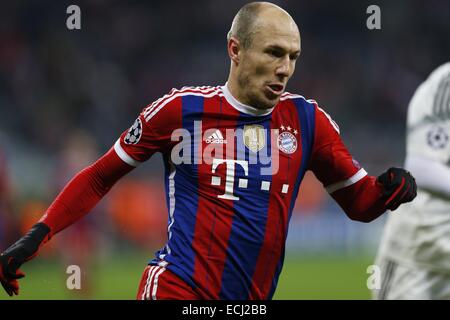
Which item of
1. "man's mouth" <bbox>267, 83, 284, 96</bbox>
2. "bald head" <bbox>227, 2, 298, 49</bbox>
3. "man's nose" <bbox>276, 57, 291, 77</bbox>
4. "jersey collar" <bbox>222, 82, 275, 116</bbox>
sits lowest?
"jersey collar" <bbox>222, 82, 275, 116</bbox>

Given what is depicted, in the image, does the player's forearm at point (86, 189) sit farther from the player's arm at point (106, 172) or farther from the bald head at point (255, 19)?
the bald head at point (255, 19)

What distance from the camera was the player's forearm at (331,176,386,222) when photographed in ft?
14.0

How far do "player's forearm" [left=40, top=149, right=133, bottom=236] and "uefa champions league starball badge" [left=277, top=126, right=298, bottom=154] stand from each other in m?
0.73

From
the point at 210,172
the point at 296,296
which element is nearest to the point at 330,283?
the point at 296,296

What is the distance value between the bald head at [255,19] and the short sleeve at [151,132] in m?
0.43

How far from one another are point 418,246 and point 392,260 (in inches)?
8.1

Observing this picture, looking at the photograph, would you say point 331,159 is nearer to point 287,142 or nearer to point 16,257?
point 287,142

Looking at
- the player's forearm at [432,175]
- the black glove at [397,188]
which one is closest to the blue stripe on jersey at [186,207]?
the black glove at [397,188]

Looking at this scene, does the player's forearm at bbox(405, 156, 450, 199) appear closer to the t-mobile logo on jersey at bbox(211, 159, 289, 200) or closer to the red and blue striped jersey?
the red and blue striped jersey

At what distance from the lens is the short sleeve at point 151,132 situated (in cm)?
421

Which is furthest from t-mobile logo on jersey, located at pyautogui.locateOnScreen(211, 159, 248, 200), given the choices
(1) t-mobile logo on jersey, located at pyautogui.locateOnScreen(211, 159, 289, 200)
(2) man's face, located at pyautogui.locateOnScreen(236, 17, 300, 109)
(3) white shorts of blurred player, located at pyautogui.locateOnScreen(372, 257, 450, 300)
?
(3) white shorts of blurred player, located at pyautogui.locateOnScreen(372, 257, 450, 300)

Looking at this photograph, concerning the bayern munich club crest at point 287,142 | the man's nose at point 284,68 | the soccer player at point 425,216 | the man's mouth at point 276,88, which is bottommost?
the soccer player at point 425,216

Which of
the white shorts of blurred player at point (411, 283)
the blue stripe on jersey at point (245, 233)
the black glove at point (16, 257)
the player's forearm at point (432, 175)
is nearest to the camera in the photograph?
the black glove at point (16, 257)
